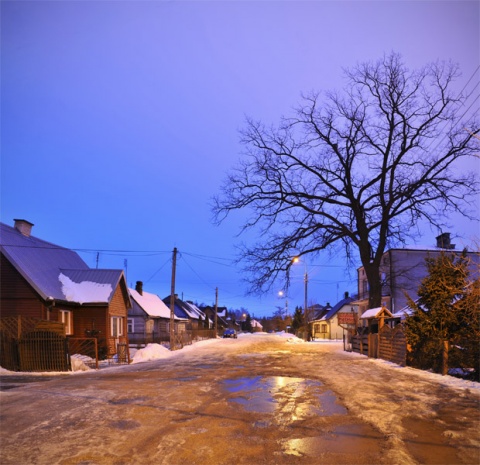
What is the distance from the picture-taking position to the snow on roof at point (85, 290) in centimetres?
2538

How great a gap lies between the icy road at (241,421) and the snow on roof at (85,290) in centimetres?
1183

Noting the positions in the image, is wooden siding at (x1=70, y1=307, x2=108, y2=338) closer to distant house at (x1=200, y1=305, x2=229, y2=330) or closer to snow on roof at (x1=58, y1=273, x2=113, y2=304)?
snow on roof at (x1=58, y1=273, x2=113, y2=304)

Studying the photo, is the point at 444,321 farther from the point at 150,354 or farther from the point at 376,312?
the point at 150,354

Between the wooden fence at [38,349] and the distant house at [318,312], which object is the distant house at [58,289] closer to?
the wooden fence at [38,349]

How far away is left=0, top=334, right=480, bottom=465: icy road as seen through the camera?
20.5 ft

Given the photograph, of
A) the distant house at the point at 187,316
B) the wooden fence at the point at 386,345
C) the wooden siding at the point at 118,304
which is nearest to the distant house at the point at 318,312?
the distant house at the point at 187,316

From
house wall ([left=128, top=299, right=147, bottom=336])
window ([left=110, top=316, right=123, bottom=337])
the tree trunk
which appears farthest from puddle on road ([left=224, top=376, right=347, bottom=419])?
house wall ([left=128, top=299, right=147, bottom=336])

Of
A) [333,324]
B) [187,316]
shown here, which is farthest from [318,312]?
[187,316]

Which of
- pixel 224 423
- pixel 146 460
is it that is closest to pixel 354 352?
pixel 224 423

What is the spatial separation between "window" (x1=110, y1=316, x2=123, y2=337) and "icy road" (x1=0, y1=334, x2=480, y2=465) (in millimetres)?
14388

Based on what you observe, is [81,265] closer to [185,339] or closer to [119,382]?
[185,339]

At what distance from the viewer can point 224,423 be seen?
7953 mm

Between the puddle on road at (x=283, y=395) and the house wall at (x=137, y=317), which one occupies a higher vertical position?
the puddle on road at (x=283, y=395)

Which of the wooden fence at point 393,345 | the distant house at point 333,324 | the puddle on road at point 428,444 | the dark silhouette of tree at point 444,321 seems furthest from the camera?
the distant house at point 333,324
